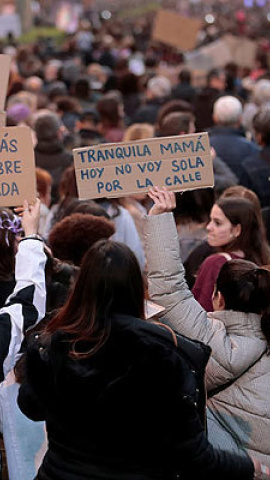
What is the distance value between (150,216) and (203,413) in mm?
798

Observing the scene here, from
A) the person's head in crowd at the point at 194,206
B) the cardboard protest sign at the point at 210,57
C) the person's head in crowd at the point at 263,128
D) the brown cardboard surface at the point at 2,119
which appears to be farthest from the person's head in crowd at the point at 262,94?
the brown cardboard surface at the point at 2,119

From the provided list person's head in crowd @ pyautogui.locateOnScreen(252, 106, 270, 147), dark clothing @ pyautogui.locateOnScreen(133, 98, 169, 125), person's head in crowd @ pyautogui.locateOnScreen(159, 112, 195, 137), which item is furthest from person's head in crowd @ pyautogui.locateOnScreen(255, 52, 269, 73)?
person's head in crowd @ pyautogui.locateOnScreen(252, 106, 270, 147)

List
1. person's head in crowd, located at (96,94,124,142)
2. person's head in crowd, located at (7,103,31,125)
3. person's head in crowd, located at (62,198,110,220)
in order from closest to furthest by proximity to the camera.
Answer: person's head in crowd, located at (62,198,110,220), person's head in crowd, located at (96,94,124,142), person's head in crowd, located at (7,103,31,125)

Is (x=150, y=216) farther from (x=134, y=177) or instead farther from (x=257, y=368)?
(x=257, y=368)

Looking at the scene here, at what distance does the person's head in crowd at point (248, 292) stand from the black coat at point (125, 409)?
0.64m

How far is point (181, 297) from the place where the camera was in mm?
3732

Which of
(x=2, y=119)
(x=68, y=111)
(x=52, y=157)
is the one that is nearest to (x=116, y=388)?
(x=2, y=119)

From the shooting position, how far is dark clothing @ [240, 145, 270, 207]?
22.9ft

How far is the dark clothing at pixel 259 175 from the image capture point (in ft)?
22.9

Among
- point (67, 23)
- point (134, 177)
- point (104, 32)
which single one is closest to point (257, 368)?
point (134, 177)

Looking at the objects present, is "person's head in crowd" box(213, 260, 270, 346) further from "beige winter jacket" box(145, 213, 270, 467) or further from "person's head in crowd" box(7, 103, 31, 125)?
"person's head in crowd" box(7, 103, 31, 125)

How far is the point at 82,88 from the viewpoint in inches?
507

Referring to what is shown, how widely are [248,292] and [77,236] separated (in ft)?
4.22

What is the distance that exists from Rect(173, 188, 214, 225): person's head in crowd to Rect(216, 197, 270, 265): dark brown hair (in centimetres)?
46
